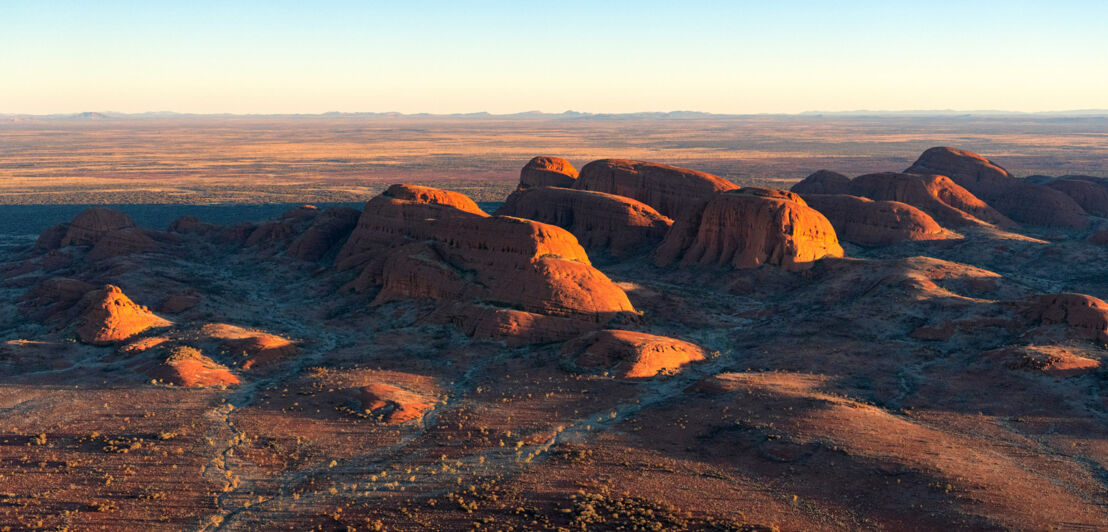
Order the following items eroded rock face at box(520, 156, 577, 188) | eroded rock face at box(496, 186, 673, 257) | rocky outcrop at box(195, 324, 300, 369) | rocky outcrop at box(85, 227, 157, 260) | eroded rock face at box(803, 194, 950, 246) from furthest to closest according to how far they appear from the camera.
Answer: eroded rock face at box(520, 156, 577, 188) < eroded rock face at box(803, 194, 950, 246) < eroded rock face at box(496, 186, 673, 257) < rocky outcrop at box(85, 227, 157, 260) < rocky outcrop at box(195, 324, 300, 369)

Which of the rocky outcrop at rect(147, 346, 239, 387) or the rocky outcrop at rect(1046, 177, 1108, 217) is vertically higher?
the rocky outcrop at rect(1046, 177, 1108, 217)

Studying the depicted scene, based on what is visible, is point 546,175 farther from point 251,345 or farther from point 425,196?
point 251,345

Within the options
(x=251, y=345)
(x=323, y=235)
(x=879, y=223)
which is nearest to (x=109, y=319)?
(x=251, y=345)

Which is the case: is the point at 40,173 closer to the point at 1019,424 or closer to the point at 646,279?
the point at 646,279

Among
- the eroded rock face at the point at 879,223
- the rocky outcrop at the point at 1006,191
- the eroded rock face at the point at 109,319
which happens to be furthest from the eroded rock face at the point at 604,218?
the rocky outcrop at the point at 1006,191

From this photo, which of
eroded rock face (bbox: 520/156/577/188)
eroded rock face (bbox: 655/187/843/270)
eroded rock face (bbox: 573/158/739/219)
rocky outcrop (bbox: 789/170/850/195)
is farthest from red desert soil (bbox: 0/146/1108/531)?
rocky outcrop (bbox: 789/170/850/195)

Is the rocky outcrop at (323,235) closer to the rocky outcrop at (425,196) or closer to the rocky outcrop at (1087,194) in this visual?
the rocky outcrop at (425,196)

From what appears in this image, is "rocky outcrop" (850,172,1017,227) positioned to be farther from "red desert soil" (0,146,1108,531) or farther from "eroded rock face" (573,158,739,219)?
"eroded rock face" (573,158,739,219)
